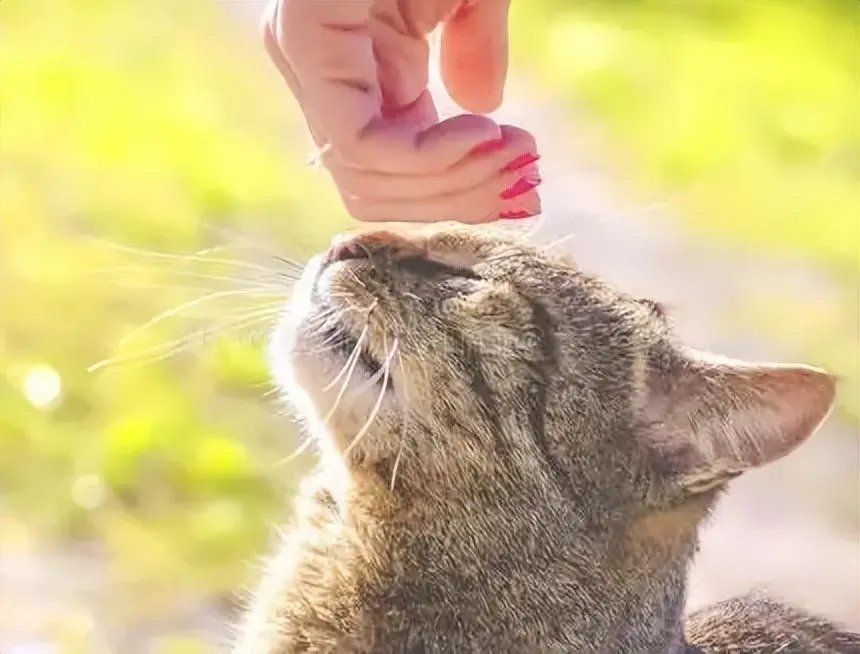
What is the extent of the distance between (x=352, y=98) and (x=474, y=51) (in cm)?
20

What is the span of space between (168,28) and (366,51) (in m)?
0.80

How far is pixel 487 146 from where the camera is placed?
40.2 inches

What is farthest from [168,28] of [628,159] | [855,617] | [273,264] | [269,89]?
[855,617]

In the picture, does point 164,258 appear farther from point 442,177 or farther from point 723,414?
point 723,414

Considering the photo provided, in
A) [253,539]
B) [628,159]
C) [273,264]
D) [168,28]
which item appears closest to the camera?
[273,264]

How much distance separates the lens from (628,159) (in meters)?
1.86

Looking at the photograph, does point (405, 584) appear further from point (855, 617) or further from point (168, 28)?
point (168, 28)

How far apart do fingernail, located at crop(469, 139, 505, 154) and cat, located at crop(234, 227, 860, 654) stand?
12 cm

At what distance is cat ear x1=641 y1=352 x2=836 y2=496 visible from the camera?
1056 millimetres

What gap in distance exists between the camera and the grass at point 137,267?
157 centimetres

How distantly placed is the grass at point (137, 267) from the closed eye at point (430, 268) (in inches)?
15.9

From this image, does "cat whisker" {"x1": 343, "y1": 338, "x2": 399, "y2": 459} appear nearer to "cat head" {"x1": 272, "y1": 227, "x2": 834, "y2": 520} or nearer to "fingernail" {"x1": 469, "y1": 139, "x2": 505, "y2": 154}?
"cat head" {"x1": 272, "y1": 227, "x2": 834, "y2": 520}

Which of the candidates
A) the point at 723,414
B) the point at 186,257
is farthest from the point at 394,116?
the point at 186,257

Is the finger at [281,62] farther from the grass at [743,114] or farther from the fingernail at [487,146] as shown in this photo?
the grass at [743,114]
